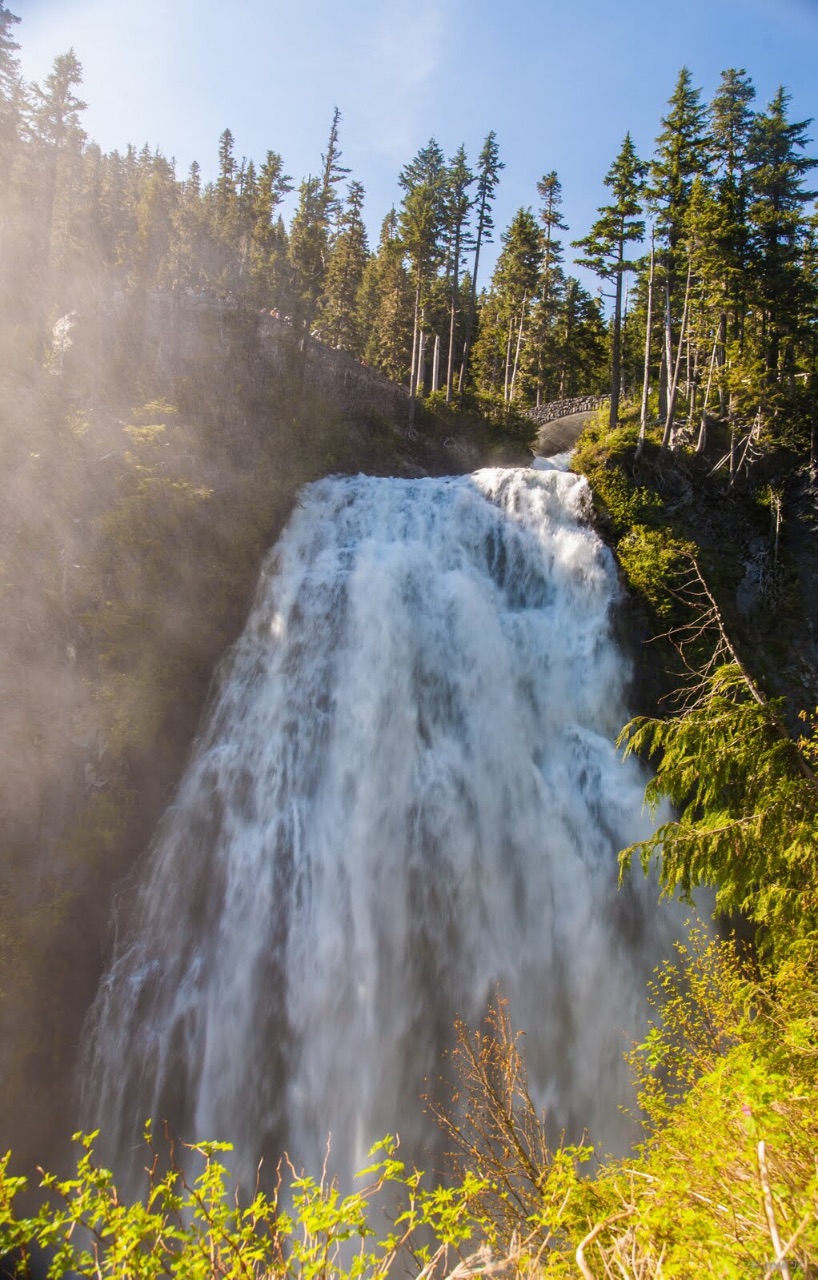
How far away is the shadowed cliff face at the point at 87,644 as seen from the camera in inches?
503

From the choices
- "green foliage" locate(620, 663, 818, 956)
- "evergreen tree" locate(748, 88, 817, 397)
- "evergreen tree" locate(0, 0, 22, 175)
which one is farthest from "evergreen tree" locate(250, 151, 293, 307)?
"green foliage" locate(620, 663, 818, 956)

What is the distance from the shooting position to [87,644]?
52.9ft

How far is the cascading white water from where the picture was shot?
37.3 feet

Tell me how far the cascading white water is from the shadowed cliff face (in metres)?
0.95

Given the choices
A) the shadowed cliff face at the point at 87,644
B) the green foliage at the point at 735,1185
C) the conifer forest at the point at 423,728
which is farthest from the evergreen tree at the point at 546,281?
the green foliage at the point at 735,1185

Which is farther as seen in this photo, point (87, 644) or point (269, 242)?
point (269, 242)

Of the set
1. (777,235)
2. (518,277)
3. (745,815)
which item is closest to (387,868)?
(745,815)

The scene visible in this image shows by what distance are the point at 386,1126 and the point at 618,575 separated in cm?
1442

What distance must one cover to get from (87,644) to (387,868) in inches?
380

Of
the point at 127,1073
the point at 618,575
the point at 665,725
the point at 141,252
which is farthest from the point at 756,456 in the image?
the point at 141,252

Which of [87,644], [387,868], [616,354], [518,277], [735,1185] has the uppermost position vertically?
[518,277]

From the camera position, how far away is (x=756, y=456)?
2266 centimetres

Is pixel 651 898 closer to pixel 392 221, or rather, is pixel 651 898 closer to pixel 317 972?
pixel 317 972

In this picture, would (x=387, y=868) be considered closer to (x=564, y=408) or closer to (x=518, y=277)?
(x=564, y=408)
